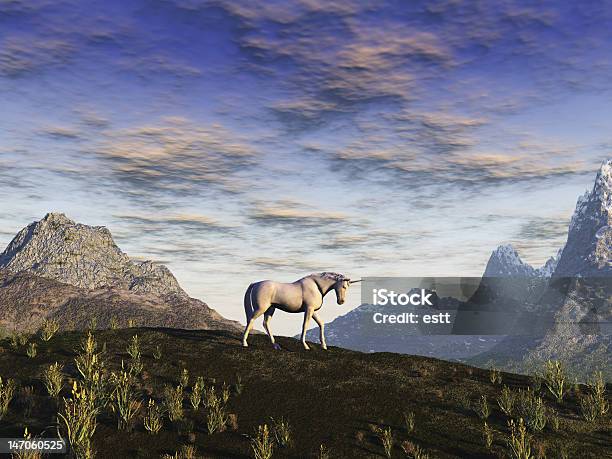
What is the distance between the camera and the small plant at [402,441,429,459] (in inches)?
647

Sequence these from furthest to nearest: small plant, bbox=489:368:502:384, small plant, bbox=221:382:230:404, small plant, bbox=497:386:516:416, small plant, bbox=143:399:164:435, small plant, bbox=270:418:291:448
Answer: small plant, bbox=489:368:502:384, small plant, bbox=221:382:230:404, small plant, bbox=497:386:516:416, small plant, bbox=143:399:164:435, small plant, bbox=270:418:291:448

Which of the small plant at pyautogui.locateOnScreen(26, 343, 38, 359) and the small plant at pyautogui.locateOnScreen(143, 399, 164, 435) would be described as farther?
the small plant at pyautogui.locateOnScreen(26, 343, 38, 359)

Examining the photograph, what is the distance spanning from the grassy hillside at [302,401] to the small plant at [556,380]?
267 millimetres

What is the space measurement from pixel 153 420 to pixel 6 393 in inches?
238

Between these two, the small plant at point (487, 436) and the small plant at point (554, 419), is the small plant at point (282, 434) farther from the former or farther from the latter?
the small plant at point (554, 419)

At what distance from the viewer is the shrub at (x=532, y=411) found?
1881 centimetres

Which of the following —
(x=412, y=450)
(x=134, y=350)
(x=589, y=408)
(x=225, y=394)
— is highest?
(x=134, y=350)

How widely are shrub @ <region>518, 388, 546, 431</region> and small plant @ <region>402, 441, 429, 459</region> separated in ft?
14.4

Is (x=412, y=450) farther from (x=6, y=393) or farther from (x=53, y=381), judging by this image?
(x=6, y=393)

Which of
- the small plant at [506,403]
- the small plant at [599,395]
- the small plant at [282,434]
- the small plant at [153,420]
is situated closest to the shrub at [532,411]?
the small plant at [506,403]

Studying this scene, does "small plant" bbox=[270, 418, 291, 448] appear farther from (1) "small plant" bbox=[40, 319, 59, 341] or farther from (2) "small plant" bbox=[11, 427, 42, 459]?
(1) "small plant" bbox=[40, 319, 59, 341]

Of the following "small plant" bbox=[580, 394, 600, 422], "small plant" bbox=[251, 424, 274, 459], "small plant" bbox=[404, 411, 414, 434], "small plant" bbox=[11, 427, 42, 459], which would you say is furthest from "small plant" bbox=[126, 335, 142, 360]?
"small plant" bbox=[580, 394, 600, 422]

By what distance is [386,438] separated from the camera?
56.0 ft

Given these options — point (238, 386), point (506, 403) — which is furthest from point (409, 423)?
point (238, 386)
